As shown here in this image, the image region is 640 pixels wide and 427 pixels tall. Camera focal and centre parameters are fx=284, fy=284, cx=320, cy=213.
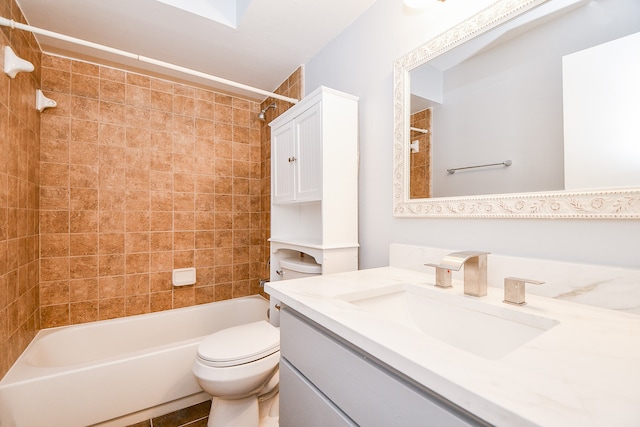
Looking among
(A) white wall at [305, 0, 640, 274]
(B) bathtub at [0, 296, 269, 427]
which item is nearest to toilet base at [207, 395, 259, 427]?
(B) bathtub at [0, 296, 269, 427]

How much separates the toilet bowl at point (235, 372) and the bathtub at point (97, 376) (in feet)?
1.13

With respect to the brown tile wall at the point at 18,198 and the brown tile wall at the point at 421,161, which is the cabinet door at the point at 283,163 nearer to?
the brown tile wall at the point at 421,161

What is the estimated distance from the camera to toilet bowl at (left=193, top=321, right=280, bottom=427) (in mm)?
1298

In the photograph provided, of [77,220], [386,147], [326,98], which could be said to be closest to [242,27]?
[326,98]

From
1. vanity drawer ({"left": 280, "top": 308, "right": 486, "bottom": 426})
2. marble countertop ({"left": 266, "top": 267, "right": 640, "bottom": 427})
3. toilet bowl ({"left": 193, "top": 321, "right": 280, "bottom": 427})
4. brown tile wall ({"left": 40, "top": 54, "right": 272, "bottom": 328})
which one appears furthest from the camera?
brown tile wall ({"left": 40, "top": 54, "right": 272, "bottom": 328})

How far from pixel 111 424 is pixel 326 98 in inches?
80.2

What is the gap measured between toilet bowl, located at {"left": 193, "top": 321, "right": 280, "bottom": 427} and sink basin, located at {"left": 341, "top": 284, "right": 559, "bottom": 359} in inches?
29.8

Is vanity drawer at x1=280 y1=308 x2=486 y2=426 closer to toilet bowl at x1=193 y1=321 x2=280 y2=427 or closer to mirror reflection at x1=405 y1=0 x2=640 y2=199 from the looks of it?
toilet bowl at x1=193 y1=321 x2=280 y2=427

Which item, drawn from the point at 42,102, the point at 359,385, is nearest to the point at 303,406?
the point at 359,385

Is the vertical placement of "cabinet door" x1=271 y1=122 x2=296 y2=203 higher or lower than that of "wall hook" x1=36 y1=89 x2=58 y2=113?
lower

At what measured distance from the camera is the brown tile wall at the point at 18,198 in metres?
1.35

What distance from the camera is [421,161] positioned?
3.99 feet

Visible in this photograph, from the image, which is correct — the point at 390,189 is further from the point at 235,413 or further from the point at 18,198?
the point at 18,198

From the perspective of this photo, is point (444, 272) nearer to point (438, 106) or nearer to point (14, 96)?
point (438, 106)
